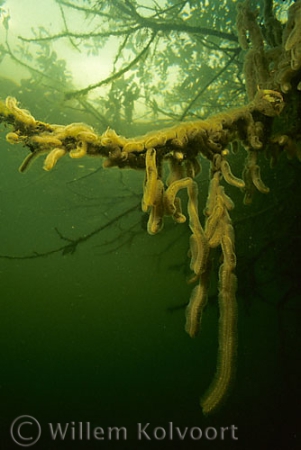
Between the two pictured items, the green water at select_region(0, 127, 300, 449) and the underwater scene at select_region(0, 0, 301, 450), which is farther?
the green water at select_region(0, 127, 300, 449)

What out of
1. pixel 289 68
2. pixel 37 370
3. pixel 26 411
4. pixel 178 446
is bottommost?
pixel 178 446

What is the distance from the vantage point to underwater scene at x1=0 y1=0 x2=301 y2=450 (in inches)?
53.1

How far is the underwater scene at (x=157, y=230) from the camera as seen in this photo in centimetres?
135

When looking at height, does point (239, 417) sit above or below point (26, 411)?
below

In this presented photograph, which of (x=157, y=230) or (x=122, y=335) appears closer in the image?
(x=157, y=230)

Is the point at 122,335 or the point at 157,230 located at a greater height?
the point at 122,335

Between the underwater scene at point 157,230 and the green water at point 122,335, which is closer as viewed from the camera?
the underwater scene at point 157,230

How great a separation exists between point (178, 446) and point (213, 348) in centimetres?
341

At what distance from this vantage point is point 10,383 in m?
11.6

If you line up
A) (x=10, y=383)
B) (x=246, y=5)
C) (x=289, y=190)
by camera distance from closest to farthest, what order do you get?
(x=246, y=5), (x=289, y=190), (x=10, y=383)

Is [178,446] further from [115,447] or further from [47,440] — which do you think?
[47,440]

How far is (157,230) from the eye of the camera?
1316mm

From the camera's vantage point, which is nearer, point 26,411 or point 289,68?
point 289,68

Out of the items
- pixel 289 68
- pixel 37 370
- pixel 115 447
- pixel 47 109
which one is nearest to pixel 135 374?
pixel 115 447
